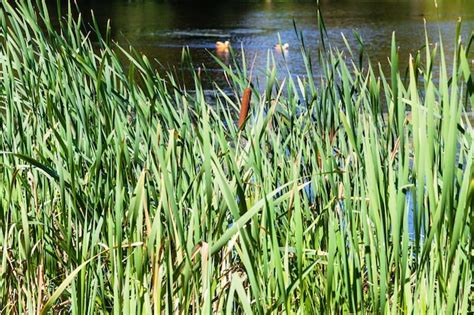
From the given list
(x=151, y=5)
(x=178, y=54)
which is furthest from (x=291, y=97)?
(x=151, y=5)

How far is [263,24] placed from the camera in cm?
1655

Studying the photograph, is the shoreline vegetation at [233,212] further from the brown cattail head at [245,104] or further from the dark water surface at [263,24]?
the dark water surface at [263,24]

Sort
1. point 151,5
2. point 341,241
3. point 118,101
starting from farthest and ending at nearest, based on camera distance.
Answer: point 151,5 < point 118,101 < point 341,241

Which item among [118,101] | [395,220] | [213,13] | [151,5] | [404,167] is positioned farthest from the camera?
[151,5]

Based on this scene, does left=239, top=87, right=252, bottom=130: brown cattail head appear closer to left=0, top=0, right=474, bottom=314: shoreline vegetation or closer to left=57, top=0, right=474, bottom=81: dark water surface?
left=0, top=0, right=474, bottom=314: shoreline vegetation

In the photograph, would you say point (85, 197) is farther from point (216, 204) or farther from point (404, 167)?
point (404, 167)

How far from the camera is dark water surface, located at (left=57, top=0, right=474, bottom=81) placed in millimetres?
12062

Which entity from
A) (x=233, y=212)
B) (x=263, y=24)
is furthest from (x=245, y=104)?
(x=263, y=24)

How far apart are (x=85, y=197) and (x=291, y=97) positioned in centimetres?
63

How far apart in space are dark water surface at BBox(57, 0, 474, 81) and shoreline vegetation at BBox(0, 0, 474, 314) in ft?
25.2

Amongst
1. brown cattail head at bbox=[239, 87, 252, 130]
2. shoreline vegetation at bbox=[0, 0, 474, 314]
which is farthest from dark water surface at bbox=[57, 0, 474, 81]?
brown cattail head at bbox=[239, 87, 252, 130]

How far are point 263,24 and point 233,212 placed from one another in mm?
15648

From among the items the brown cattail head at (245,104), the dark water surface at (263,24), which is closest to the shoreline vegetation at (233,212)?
the brown cattail head at (245,104)

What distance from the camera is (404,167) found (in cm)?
123
